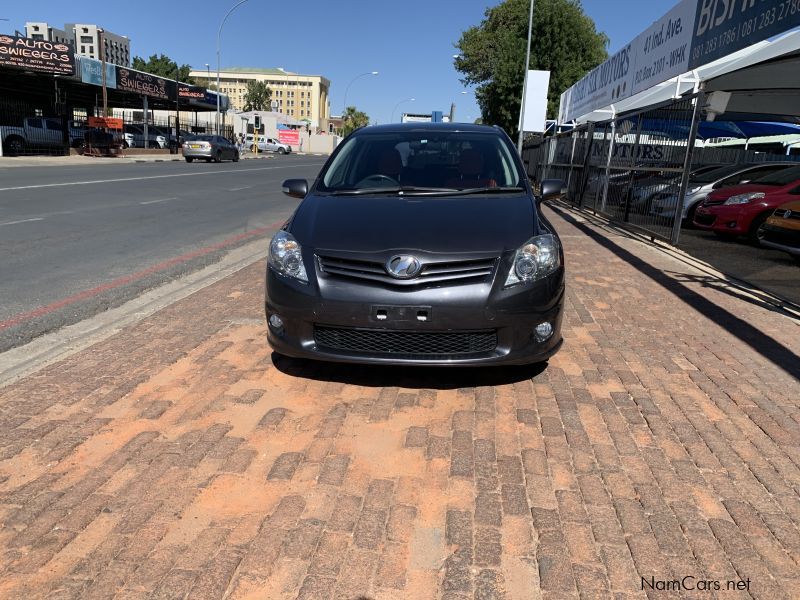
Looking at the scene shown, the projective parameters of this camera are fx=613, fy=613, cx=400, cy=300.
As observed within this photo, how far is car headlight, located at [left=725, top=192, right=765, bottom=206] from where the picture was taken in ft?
34.1

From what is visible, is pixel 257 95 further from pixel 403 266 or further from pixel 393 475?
pixel 393 475

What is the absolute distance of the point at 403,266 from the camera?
338 centimetres

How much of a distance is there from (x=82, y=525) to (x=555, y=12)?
43.7 m

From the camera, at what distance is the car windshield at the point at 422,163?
4.58 m

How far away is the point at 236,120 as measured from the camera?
247 ft

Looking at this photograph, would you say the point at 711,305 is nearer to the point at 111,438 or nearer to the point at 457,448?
the point at 457,448

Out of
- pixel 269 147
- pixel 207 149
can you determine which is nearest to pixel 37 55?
pixel 207 149

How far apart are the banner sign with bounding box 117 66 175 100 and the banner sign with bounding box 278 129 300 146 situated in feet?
122

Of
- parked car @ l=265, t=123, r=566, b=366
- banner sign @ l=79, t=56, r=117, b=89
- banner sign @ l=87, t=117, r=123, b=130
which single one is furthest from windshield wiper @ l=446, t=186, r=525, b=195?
banner sign @ l=87, t=117, r=123, b=130

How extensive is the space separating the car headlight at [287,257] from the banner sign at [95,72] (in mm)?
35482

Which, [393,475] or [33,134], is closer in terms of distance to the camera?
[393,475]

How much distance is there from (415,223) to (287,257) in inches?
31.5

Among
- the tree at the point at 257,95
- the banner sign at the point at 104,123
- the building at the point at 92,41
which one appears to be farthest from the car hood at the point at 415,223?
the building at the point at 92,41

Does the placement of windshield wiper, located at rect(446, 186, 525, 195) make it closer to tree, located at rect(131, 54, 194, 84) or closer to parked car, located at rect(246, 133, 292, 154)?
parked car, located at rect(246, 133, 292, 154)
